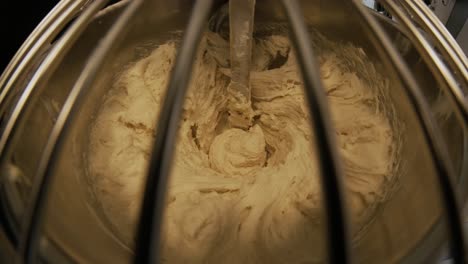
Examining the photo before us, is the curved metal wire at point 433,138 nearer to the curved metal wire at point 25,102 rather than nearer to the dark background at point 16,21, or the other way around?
the curved metal wire at point 25,102

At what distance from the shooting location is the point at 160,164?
1.01 ft

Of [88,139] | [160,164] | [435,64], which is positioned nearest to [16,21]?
[88,139]

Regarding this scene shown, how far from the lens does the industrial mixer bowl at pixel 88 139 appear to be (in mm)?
401

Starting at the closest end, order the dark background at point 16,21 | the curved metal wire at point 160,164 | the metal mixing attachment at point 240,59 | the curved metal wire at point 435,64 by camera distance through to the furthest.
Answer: the curved metal wire at point 160,164 → the curved metal wire at point 435,64 → the metal mixing attachment at point 240,59 → the dark background at point 16,21

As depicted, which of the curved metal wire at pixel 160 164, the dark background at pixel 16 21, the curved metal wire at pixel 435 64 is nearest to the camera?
the curved metal wire at pixel 160 164

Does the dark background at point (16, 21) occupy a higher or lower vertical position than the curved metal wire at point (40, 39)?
higher

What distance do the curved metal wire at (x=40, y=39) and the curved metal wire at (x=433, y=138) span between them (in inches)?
13.5

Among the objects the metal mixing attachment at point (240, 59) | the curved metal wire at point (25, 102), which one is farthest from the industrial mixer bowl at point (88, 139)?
the metal mixing attachment at point (240, 59)

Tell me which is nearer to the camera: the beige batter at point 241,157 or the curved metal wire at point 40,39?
the curved metal wire at point 40,39

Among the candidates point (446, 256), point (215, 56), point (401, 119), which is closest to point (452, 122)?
point (401, 119)

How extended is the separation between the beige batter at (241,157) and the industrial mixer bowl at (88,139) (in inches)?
1.1

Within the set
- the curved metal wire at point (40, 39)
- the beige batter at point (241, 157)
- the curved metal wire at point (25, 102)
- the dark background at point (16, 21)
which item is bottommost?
the beige batter at point (241, 157)

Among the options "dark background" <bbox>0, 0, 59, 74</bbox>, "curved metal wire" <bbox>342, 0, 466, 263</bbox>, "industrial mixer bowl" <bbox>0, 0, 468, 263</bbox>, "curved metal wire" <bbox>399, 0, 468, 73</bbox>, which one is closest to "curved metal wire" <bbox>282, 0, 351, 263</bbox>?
"industrial mixer bowl" <bbox>0, 0, 468, 263</bbox>

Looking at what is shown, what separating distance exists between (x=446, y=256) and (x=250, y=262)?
29cm
